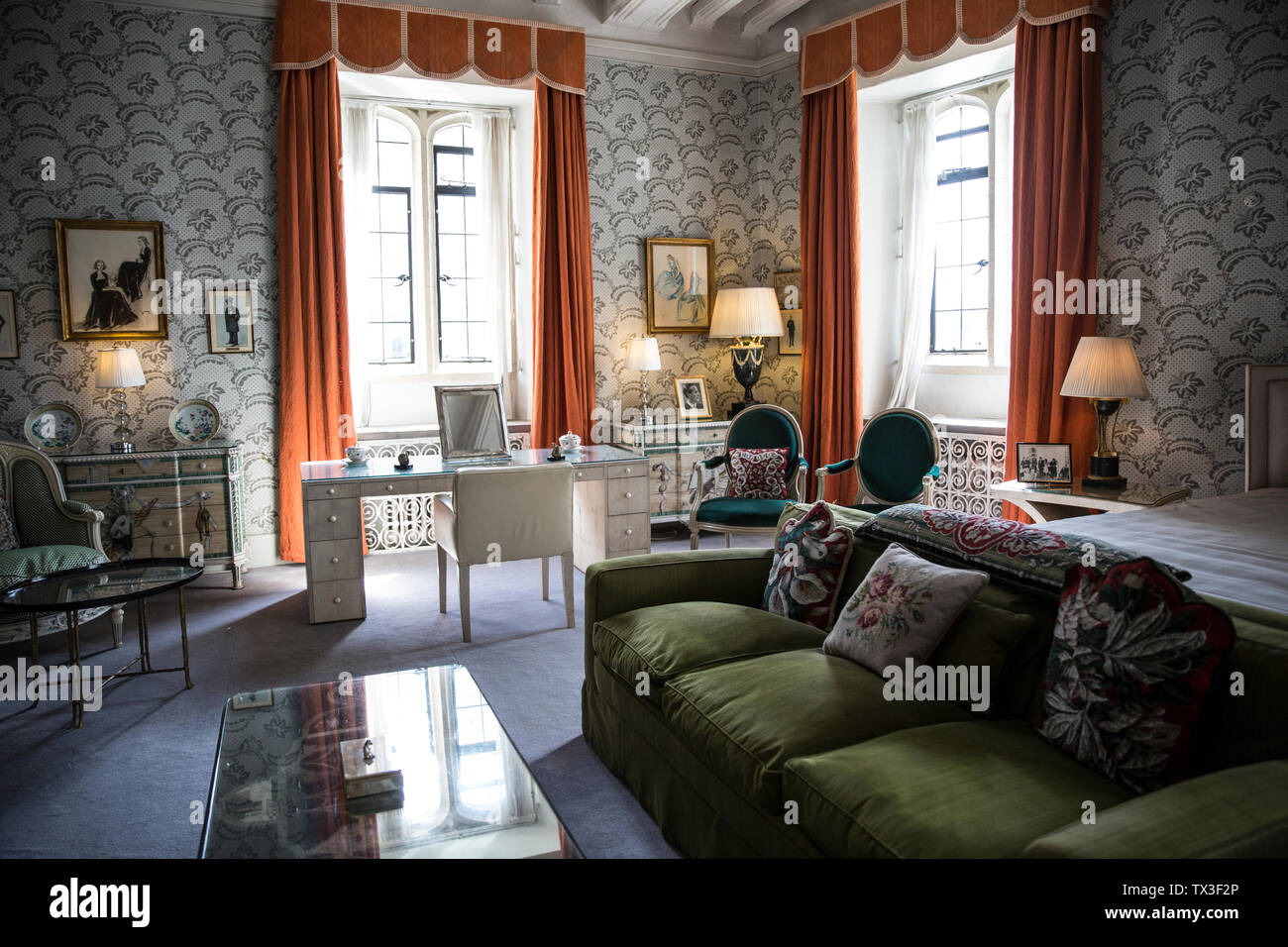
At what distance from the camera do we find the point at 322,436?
5.66 meters

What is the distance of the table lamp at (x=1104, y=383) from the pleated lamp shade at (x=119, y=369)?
4.94 metres

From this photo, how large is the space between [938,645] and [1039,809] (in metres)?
0.67

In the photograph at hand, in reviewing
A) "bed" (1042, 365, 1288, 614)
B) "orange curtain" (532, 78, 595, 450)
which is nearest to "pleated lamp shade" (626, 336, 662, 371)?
"orange curtain" (532, 78, 595, 450)

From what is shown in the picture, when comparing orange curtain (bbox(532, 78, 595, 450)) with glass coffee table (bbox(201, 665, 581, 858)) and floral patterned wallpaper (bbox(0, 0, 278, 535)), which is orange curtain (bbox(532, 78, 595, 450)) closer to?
floral patterned wallpaper (bbox(0, 0, 278, 535))

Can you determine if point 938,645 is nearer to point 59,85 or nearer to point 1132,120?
point 1132,120

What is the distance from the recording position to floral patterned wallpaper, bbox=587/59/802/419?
6410 mm

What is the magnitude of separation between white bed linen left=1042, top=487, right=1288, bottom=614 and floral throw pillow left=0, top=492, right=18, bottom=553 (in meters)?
4.44

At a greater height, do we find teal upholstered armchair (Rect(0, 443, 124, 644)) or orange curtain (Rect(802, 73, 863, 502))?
orange curtain (Rect(802, 73, 863, 502))

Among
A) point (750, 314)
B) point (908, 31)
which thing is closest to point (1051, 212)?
point (908, 31)

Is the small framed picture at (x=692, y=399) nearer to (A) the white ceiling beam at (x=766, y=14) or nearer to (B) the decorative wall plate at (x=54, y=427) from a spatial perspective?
(A) the white ceiling beam at (x=766, y=14)

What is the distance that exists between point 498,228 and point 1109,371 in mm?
4136

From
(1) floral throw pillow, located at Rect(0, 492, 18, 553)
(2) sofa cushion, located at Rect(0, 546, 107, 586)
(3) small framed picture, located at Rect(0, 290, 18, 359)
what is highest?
(3) small framed picture, located at Rect(0, 290, 18, 359)

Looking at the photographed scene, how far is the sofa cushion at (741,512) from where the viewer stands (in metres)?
4.93
